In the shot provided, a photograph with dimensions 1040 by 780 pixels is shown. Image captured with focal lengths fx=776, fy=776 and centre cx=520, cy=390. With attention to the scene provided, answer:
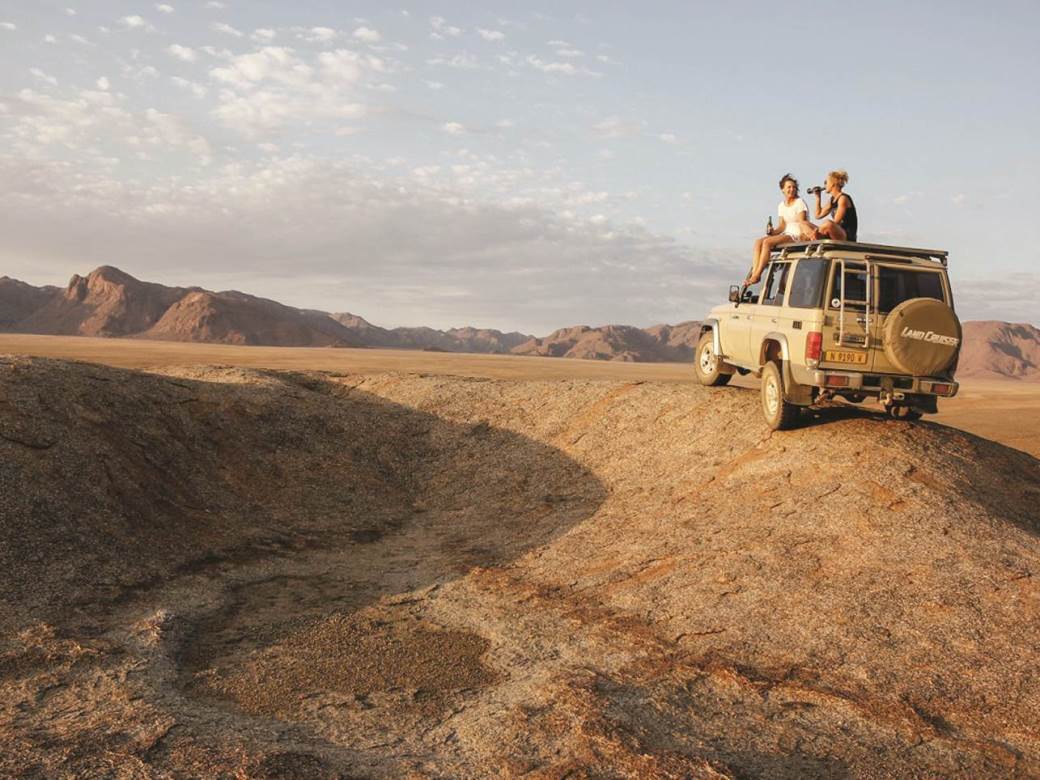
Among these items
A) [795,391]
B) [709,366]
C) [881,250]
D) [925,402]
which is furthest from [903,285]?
[709,366]

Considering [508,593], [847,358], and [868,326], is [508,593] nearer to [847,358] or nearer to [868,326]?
[847,358]

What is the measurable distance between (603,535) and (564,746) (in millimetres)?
5865

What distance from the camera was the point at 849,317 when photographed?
1141 cm

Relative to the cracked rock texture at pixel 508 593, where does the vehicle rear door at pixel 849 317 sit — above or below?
above

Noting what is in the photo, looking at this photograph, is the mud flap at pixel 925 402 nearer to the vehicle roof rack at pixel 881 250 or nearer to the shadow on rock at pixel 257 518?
the vehicle roof rack at pixel 881 250

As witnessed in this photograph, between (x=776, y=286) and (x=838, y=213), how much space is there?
1841 millimetres

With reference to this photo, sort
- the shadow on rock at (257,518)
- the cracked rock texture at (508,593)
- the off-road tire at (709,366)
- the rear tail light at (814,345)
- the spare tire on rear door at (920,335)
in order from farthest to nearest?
the off-road tire at (709,366) < the rear tail light at (814,345) < the spare tire on rear door at (920,335) < the shadow on rock at (257,518) < the cracked rock texture at (508,593)

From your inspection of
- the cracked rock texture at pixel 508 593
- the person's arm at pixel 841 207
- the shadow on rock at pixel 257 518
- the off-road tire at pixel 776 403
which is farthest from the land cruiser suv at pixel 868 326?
the shadow on rock at pixel 257 518

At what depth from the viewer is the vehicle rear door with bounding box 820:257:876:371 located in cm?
1139

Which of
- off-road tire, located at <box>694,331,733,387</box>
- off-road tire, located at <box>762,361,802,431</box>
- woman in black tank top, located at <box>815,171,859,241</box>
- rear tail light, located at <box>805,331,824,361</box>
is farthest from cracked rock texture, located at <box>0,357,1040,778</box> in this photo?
woman in black tank top, located at <box>815,171,859,241</box>

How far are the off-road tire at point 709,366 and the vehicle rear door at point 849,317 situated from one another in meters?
4.78

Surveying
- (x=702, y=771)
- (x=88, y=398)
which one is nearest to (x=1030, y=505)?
(x=702, y=771)

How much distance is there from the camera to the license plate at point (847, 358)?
11.4m

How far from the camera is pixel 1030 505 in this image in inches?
468
